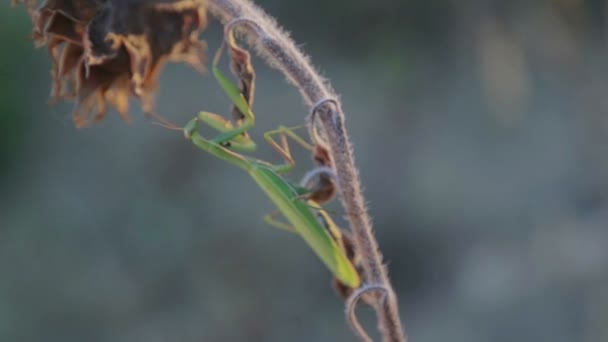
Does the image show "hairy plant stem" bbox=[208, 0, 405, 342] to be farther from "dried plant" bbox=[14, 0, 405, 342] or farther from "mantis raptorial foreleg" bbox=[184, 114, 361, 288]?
"mantis raptorial foreleg" bbox=[184, 114, 361, 288]

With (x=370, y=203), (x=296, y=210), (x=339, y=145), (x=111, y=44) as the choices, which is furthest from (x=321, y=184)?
(x=370, y=203)

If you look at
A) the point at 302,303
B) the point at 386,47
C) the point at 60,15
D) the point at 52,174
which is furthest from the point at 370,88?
the point at 60,15

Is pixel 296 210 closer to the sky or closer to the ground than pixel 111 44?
closer to the ground

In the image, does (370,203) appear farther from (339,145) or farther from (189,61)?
(339,145)

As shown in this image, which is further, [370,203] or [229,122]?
[370,203]

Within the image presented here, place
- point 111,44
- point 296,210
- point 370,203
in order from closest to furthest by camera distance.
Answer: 1. point 111,44
2. point 296,210
3. point 370,203

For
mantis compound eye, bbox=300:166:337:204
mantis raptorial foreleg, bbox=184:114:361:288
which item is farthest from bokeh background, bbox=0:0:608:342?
mantis compound eye, bbox=300:166:337:204
